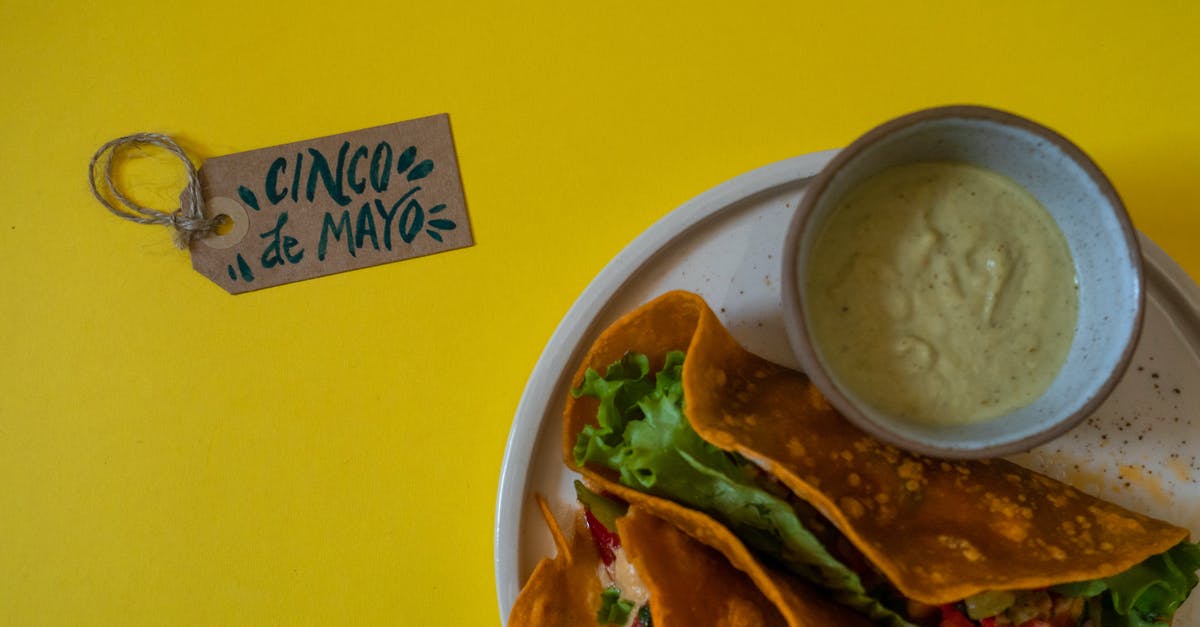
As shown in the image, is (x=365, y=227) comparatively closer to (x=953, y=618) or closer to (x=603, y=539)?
(x=603, y=539)

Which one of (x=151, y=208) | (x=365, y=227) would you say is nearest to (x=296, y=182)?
(x=365, y=227)

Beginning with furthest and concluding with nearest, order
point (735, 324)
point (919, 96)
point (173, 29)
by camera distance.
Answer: point (173, 29) → point (919, 96) → point (735, 324)

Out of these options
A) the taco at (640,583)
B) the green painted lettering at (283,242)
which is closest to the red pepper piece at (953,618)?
the taco at (640,583)

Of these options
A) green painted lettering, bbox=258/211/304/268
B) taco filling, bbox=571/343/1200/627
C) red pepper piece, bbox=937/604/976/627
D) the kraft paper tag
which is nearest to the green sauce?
taco filling, bbox=571/343/1200/627

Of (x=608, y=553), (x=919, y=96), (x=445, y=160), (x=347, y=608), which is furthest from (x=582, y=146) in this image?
(x=347, y=608)

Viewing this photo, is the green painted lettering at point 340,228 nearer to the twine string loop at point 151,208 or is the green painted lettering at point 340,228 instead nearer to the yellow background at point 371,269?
the yellow background at point 371,269

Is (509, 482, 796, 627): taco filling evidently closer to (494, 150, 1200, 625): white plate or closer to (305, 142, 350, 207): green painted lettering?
(494, 150, 1200, 625): white plate

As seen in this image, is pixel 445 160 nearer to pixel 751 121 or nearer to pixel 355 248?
pixel 355 248
